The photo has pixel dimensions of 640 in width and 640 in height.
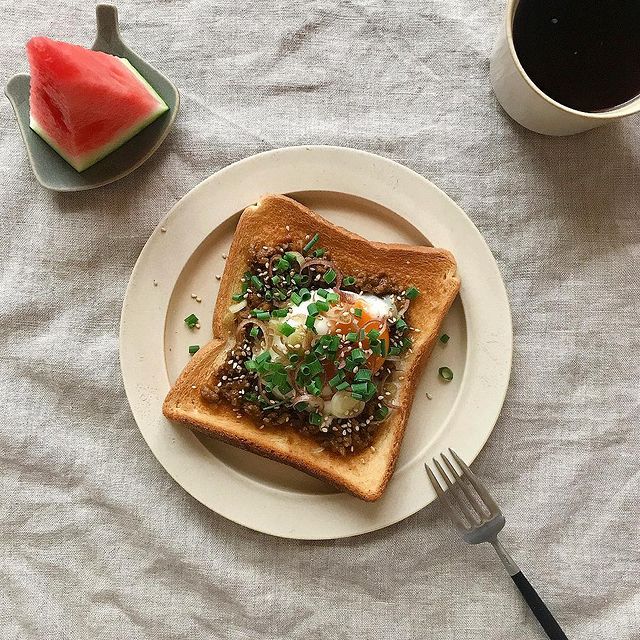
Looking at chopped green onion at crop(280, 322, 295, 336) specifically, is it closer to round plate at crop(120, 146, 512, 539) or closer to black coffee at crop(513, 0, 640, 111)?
round plate at crop(120, 146, 512, 539)

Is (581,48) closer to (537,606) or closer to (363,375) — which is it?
(363,375)

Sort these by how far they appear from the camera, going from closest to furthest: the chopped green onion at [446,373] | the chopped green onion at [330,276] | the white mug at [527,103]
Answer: the white mug at [527,103] < the chopped green onion at [330,276] < the chopped green onion at [446,373]

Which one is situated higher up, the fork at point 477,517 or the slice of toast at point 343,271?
the slice of toast at point 343,271

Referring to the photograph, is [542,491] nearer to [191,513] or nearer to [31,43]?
[191,513]

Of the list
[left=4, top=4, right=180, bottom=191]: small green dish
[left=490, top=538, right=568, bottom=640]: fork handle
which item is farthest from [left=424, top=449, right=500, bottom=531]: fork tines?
[left=4, top=4, right=180, bottom=191]: small green dish

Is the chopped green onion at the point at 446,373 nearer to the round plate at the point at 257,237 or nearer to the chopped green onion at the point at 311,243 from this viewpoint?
the round plate at the point at 257,237

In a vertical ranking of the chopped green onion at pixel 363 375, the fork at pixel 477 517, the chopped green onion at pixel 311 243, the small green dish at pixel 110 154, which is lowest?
the fork at pixel 477 517

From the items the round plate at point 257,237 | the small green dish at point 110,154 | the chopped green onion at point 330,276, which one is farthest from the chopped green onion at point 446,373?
the small green dish at point 110,154

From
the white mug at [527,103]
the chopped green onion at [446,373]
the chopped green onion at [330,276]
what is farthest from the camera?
the chopped green onion at [446,373]
